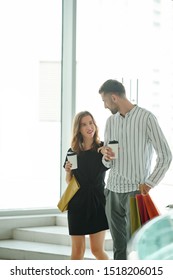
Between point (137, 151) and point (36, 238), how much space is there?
203cm

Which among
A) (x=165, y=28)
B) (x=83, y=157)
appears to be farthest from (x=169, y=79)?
(x=83, y=157)

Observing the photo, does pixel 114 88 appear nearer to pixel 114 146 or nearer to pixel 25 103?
pixel 114 146

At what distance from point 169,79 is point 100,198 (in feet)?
5.96

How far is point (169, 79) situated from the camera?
16.4ft

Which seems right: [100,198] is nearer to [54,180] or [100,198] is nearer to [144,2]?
[54,180]

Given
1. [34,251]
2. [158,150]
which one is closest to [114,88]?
[158,150]

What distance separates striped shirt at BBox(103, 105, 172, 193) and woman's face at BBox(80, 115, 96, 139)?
44 cm

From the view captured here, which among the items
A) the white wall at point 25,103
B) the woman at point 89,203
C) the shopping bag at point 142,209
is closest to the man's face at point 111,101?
the woman at point 89,203

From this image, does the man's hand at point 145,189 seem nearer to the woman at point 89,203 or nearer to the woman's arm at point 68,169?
the woman at point 89,203

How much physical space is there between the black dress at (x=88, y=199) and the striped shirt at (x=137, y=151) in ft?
1.23

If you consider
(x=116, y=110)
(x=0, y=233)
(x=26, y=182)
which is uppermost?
(x=116, y=110)

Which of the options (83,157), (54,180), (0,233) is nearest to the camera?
(83,157)

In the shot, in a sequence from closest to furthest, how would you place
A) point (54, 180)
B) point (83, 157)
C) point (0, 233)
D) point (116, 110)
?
1. point (116, 110)
2. point (83, 157)
3. point (0, 233)
4. point (54, 180)

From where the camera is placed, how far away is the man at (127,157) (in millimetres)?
3082
